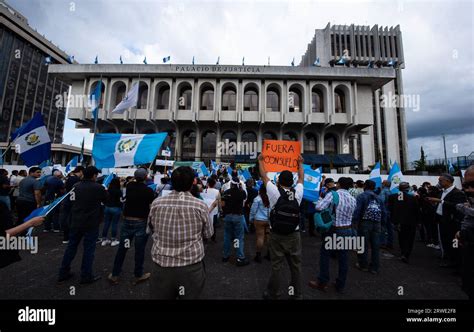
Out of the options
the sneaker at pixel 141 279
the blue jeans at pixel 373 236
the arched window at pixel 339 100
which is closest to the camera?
the sneaker at pixel 141 279

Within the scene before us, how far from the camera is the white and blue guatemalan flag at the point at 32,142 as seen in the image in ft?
15.8

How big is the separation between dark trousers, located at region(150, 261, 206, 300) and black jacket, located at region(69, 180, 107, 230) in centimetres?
233

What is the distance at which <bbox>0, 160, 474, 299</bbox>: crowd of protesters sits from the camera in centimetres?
175

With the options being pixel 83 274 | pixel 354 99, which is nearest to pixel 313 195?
pixel 83 274

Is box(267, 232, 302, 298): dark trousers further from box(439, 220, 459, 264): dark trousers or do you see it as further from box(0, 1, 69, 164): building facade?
box(0, 1, 69, 164): building facade

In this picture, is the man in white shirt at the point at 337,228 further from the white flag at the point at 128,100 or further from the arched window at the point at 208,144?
the arched window at the point at 208,144

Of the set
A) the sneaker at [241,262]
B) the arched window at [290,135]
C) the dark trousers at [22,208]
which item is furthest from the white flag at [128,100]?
the arched window at [290,135]

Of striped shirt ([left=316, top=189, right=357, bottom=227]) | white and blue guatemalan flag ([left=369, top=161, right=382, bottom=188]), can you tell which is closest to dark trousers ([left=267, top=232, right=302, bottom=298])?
striped shirt ([left=316, top=189, right=357, bottom=227])

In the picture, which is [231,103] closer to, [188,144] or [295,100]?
[188,144]

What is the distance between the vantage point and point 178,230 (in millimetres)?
1735

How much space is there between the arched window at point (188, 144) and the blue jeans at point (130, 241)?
73.2 feet

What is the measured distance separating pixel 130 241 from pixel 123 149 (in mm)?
2288
